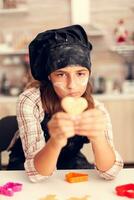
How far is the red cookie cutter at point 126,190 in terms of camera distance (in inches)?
48.3

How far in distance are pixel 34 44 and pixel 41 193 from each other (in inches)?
22.1

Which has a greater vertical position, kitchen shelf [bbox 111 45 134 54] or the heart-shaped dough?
the heart-shaped dough

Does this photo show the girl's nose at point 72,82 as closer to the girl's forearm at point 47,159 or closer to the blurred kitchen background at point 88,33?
the girl's forearm at point 47,159

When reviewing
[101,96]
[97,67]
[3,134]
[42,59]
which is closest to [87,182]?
[42,59]

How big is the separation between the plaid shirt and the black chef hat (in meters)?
0.14

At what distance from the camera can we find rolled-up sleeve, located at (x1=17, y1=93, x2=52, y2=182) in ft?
4.54

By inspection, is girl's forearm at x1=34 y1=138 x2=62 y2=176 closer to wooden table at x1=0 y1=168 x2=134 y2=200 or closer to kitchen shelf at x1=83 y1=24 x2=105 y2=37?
wooden table at x1=0 y1=168 x2=134 y2=200

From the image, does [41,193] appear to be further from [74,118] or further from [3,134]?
[3,134]

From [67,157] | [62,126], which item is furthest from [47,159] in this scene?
[67,157]

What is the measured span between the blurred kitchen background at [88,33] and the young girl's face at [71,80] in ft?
7.05

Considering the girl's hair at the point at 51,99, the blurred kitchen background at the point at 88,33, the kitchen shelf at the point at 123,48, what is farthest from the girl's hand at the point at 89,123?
the kitchen shelf at the point at 123,48

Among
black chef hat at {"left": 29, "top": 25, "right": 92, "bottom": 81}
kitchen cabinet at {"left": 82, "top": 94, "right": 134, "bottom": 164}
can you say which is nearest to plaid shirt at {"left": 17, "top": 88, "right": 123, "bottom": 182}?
black chef hat at {"left": 29, "top": 25, "right": 92, "bottom": 81}

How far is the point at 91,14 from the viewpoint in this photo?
3.70 m

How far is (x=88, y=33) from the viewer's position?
3.62 metres
